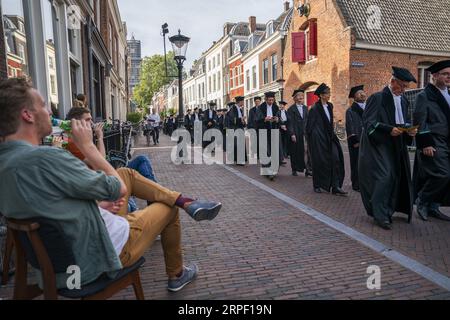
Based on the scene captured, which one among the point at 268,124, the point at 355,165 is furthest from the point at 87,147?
the point at 268,124

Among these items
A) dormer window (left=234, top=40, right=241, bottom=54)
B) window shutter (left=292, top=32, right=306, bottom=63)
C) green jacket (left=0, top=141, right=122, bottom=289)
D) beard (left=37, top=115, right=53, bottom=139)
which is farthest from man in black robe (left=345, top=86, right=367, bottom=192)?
dormer window (left=234, top=40, right=241, bottom=54)

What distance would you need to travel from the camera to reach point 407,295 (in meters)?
2.87

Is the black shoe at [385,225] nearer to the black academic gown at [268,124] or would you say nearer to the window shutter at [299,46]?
the black academic gown at [268,124]

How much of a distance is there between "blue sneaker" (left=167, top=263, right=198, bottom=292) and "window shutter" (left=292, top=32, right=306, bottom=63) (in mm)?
19634

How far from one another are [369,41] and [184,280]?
16846 millimetres

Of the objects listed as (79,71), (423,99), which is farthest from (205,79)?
(423,99)

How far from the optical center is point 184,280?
3.05 metres

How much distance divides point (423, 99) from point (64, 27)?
24.7 feet

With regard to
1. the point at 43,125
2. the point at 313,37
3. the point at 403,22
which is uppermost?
the point at 403,22

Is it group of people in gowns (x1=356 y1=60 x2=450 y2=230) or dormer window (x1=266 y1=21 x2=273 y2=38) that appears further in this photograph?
dormer window (x1=266 y1=21 x2=273 y2=38)

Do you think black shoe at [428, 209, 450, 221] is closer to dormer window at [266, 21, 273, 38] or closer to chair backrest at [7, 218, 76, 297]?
chair backrest at [7, 218, 76, 297]

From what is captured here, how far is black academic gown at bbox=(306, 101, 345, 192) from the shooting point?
21.8 ft

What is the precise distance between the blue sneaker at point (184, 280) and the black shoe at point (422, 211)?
3394 mm

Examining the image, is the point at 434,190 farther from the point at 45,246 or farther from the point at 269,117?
the point at 45,246
